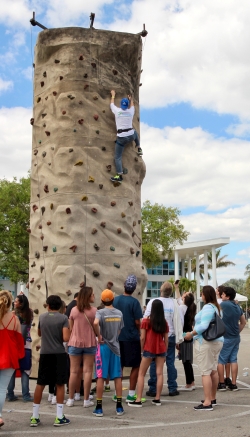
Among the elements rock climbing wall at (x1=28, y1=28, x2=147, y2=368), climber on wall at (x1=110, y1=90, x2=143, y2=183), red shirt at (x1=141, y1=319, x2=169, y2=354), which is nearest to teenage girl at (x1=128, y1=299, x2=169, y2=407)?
red shirt at (x1=141, y1=319, x2=169, y2=354)

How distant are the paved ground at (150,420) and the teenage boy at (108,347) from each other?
0.37 metres

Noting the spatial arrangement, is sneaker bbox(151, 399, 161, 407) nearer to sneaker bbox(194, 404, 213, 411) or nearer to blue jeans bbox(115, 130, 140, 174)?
sneaker bbox(194, 404, 213, 411)

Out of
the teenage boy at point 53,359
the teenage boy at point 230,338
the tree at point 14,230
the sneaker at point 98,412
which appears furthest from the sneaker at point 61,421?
the tree at point 14,230

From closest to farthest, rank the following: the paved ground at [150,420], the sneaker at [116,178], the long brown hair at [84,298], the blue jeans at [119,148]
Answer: the paved ground at [150,420]
the long brown hair at [84,298]
the sneaker at [116,178]
the blue jeans at [119,148]

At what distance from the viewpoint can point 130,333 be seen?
23.9 ft

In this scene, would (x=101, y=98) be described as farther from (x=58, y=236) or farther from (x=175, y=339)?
(x=175, y=339)

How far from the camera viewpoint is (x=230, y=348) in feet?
27.5

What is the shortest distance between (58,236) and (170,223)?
3329 centimetres

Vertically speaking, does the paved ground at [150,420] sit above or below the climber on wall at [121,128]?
below

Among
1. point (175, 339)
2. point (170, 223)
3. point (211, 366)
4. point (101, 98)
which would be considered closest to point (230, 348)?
point (175, 339)

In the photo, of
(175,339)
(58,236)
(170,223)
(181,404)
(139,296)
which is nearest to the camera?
(181,404)

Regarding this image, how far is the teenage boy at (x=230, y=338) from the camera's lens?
8.35m

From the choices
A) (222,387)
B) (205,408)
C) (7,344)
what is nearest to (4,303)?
(7,344)

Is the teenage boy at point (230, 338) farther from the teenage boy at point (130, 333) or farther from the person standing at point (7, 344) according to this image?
the person standing at point (7, 344)
